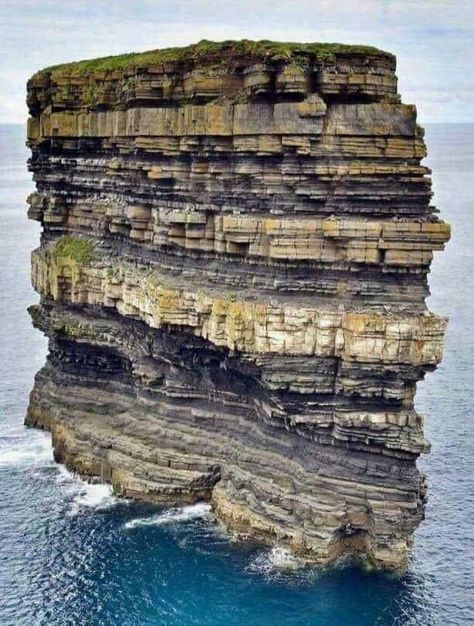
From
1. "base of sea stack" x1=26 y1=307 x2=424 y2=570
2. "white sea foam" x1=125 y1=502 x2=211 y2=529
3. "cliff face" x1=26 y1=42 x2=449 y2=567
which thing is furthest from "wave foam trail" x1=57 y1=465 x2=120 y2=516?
"white sea foam" x1=125 y1=502 x2=211 y2=529

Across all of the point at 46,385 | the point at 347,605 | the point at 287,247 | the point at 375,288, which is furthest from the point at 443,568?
the point at 46,385

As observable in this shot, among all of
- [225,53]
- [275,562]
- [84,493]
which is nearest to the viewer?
[275,562]

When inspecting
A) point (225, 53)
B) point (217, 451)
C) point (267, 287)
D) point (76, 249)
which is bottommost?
point (217, 451)

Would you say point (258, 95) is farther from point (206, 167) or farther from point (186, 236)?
point (186, 236)

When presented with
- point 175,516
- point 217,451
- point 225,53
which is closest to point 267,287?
point 217,451

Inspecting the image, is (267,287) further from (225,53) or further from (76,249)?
(76,249)

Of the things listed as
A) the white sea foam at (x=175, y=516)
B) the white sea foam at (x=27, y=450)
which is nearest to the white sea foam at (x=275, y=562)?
the white sea foam at (x=175, y=516)

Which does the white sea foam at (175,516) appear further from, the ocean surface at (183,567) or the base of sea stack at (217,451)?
the base of sea stack at (217,451)
